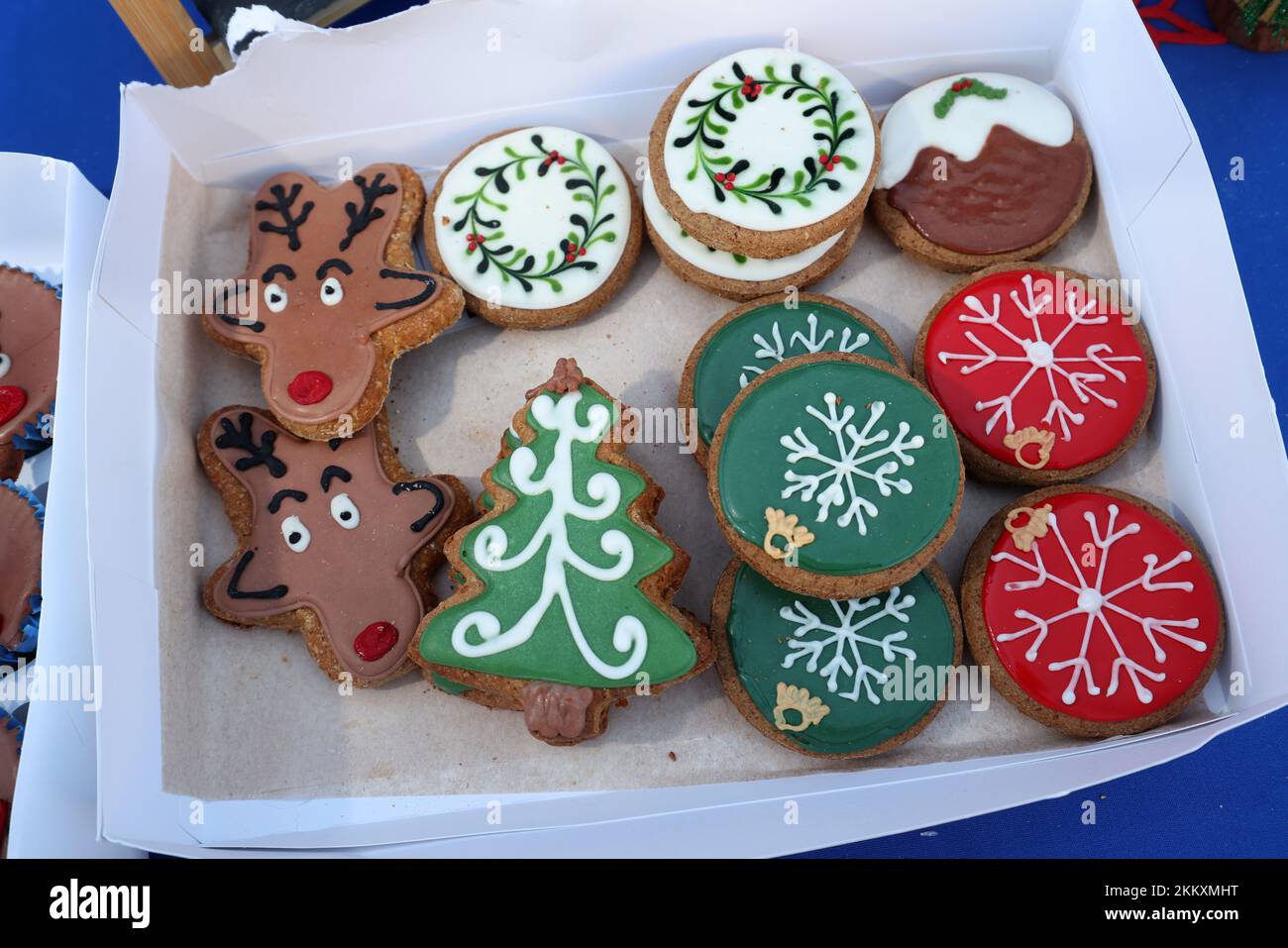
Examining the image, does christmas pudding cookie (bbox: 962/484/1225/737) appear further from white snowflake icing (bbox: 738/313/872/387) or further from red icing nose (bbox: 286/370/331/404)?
red icing nose (bbox: 286/370/331/404)

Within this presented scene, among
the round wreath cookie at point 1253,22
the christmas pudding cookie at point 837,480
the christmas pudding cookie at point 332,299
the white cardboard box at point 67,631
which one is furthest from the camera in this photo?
the round wreath cookie at point 1253,22

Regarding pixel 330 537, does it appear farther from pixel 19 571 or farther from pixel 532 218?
A: pixel 532 218

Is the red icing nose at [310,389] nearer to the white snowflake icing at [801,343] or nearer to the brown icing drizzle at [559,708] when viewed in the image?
the brown icing drizzle at [559,708]

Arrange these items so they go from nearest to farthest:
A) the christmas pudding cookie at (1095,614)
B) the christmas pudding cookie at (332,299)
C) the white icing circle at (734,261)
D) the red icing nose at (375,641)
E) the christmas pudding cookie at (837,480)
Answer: the christmas pudding cookie at (837,480) < the christmas pudding cookie at (1095,614) < the red icing nose at (375,641) < the christmas pudding cookie at (332,299) < the white icing circle at (734,261)

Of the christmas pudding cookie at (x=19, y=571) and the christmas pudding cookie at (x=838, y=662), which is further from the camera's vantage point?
the christmas pudding cookie at (x=19, y=571)

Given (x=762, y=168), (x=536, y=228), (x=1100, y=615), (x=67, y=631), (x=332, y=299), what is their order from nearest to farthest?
(x=67, y=631) → (x=1100, y=615) → (x=762, y=168) → (x=332, y=299) → (x=536, y=228)

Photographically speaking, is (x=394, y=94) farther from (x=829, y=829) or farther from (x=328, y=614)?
(x=829, y=829)

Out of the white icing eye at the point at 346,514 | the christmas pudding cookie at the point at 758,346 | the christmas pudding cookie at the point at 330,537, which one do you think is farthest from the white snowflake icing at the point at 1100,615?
the white icing eye at the point at 346,514

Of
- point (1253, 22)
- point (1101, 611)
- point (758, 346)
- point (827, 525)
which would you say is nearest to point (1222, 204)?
point (1253, 22)
